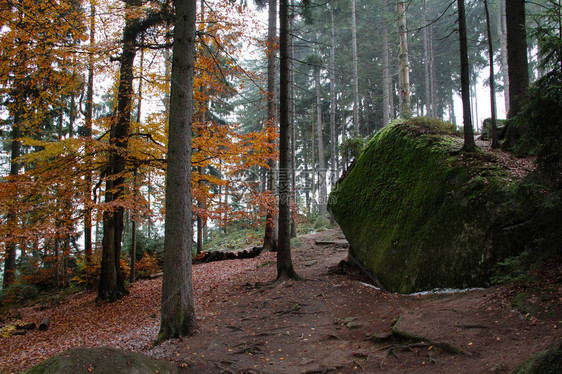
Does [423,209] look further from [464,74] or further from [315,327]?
[315,327]

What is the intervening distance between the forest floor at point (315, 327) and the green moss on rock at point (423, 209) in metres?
0.58

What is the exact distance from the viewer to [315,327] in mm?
6125

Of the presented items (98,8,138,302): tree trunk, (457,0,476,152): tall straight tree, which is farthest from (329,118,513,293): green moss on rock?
(98,8,138,302): tree trunk

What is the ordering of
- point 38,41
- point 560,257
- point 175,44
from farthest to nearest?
point 38,41 → point 175,44 → point 560,257

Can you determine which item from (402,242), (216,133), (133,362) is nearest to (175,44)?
(216,133)

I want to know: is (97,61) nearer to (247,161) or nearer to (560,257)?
(247,161)

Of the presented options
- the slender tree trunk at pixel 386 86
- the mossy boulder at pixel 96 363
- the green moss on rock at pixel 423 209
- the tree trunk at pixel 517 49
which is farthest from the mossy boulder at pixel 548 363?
the slender tree trunk at pixel 386 86

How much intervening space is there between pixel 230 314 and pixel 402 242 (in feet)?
14.6

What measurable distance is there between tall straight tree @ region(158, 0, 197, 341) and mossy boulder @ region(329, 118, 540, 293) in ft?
15.2

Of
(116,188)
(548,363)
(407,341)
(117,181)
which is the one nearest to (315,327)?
(407,341)

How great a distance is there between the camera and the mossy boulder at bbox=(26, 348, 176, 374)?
3.23m

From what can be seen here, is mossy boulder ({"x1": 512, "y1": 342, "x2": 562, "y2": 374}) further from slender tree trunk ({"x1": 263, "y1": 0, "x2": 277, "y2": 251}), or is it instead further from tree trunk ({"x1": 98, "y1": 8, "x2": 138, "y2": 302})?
slender tree trunk ({"x1": 263, "y1": 0, "x2": 277, "y2": 251})

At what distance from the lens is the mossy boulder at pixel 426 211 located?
554 centimetres

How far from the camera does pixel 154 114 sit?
10172mm
